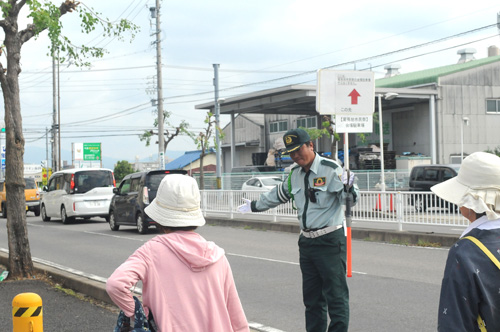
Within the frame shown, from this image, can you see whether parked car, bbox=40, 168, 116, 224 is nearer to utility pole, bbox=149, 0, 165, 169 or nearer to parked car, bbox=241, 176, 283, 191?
parked car, bbox=241, 176, 283, 191

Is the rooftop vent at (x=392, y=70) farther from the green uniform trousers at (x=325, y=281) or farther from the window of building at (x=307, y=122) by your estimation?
the green uniform trousers at (x=325, y=281)

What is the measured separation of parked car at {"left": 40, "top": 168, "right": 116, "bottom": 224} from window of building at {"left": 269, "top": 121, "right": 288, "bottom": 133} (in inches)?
1342

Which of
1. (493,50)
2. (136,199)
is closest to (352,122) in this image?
(136,199)

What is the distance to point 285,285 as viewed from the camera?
32.2 feet

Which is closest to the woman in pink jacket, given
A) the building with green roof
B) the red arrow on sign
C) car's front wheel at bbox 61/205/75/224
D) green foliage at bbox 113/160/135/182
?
the red arrow on sign

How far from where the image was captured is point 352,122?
11516mm

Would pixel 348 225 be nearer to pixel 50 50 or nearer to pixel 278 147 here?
pixel 50 50

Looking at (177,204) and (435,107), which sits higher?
(435,107)

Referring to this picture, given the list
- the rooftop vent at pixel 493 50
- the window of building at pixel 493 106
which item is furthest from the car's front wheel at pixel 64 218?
the rooftop vent at pixel 493 50

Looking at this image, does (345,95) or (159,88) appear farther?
(159,88)

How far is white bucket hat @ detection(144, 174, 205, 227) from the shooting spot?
319cm

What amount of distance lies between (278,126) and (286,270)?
1872 inches

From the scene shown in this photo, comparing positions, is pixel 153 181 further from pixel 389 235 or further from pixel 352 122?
pixel 352 122

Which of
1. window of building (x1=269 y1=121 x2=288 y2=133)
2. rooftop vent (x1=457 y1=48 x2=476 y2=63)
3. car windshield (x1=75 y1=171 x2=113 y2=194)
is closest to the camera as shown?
car windshield (x1=75 y1=171 x2=113 y2=194)
